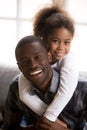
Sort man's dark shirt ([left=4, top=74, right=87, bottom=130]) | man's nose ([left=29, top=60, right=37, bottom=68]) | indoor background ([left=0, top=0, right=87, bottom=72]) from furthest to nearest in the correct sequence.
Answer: indoor background ([left=0, top=0, right=87, bottom=72]) → man's dark shirt ([left=4, top=74, right=87, bottom=130]) → man's nose ([left=29, top=60, right=37, bottom=68])

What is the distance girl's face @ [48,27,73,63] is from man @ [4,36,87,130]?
5 cm

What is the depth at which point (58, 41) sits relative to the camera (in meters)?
1.16

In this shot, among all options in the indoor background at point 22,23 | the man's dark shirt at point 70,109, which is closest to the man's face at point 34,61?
the man's dark shirt at point 70,109

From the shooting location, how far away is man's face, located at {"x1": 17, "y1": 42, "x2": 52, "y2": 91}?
107 centimetres

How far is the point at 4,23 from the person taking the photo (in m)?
2.06

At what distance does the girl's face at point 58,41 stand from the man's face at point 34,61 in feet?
0.25

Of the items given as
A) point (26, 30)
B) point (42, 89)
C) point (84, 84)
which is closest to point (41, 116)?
point (42, 89)

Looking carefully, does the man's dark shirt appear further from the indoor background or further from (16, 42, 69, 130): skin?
the indoor background

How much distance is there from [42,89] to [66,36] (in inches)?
8.9

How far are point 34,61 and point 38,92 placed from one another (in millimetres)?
157

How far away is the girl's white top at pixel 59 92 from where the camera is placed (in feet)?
3.68

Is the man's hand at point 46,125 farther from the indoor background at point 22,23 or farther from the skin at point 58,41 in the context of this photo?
the indoor background at point 22,23

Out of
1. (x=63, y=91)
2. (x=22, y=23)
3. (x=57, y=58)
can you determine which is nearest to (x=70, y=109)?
(x=63, y=91)

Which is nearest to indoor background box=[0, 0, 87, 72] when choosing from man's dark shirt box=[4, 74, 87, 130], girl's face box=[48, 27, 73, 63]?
man's dark shirt box=[4, 74, 87, 130]
